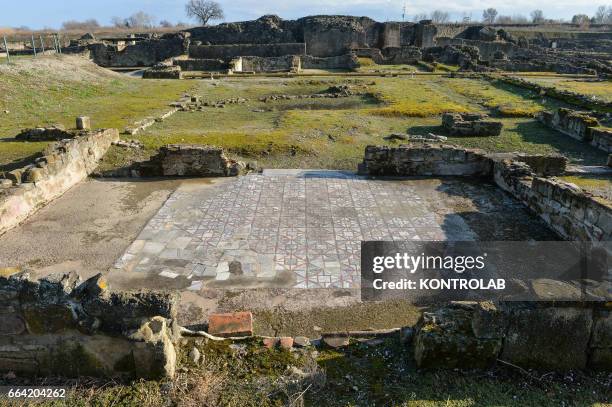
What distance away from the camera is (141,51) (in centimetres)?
4675

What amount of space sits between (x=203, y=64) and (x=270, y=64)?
6.23m

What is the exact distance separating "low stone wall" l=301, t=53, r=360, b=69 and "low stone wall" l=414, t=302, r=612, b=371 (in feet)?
136

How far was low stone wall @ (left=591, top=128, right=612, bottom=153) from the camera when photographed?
1503 cm

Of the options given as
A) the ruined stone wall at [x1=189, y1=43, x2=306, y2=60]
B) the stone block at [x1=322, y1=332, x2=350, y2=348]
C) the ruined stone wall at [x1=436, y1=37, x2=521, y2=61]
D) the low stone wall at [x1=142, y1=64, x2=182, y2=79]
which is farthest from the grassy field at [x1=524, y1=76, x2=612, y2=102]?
the low stone wall at [x1=142, y1=64, x2=182, y2=79]

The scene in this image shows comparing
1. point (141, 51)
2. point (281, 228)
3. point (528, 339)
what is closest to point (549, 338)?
point (528, 339)

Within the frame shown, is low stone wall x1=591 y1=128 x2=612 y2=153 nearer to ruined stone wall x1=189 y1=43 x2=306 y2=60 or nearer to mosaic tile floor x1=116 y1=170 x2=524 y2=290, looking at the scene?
mosaic tile floor x1=116 y1=170 x2=524 y2=290

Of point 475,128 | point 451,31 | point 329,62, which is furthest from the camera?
point 451,31

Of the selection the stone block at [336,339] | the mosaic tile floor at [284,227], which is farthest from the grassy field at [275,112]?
the stone block at [336,339]

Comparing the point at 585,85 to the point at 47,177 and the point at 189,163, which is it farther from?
the point at 47,177

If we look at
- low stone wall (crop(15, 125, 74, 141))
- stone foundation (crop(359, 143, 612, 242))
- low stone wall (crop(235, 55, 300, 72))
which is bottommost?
stone foundation (crop(359, 143, 612, 242))

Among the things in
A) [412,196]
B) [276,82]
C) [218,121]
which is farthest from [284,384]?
[276,82]

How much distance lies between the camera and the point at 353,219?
31.3 ft

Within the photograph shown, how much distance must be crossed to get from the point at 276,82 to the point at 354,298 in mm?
27936

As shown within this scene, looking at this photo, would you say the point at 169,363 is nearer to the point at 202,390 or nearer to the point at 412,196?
the point at 202,390
